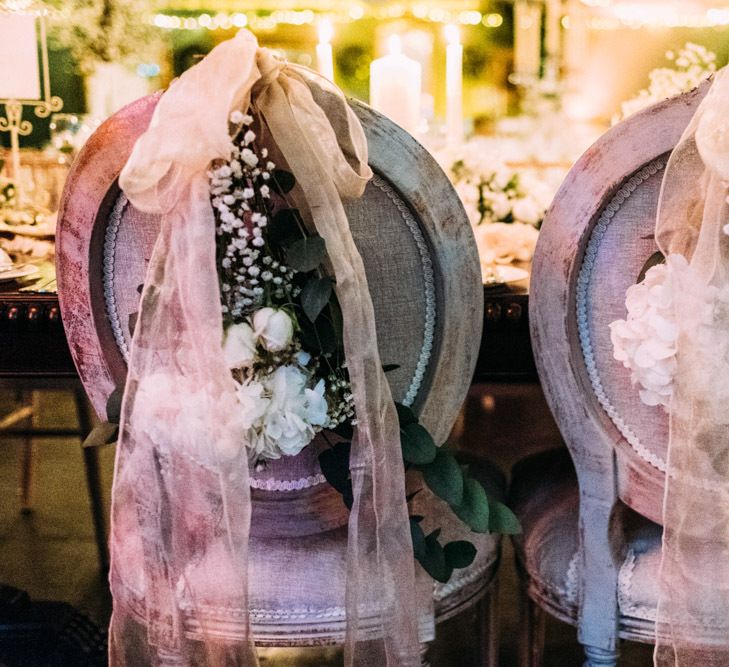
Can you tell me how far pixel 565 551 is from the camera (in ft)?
3.09

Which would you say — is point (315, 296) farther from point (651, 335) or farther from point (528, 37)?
point (528, 37)

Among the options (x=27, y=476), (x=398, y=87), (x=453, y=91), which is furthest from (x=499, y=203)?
(x=27, y=476)

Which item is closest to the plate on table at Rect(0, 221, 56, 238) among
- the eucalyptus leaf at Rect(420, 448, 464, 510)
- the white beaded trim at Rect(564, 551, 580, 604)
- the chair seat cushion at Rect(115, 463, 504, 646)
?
the chair seat cushion at Rect(115, 463, 504, 646)

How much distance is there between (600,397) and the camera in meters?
0.89

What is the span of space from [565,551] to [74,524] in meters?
1.47

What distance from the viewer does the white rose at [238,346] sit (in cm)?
72

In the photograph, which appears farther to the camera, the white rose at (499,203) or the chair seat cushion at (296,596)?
the white rose at (499,203)

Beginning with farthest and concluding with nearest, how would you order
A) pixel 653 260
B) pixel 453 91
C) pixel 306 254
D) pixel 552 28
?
pixel 552 28 < pixel 453 91 < pixel 653 260 < pixel 306 254

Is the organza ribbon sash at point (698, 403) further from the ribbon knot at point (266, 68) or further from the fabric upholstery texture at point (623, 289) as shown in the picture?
the ribbon knot at point (266, 68)

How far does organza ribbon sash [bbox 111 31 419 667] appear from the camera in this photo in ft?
2.26

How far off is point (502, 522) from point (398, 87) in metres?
0.90

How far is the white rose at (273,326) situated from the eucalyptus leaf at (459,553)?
1.06 ft

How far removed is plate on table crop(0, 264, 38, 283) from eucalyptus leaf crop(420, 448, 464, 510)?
66 cm

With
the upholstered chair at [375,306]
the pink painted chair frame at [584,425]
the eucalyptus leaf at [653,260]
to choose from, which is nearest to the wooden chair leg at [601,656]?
the pink painted chair frame at [584,425]
